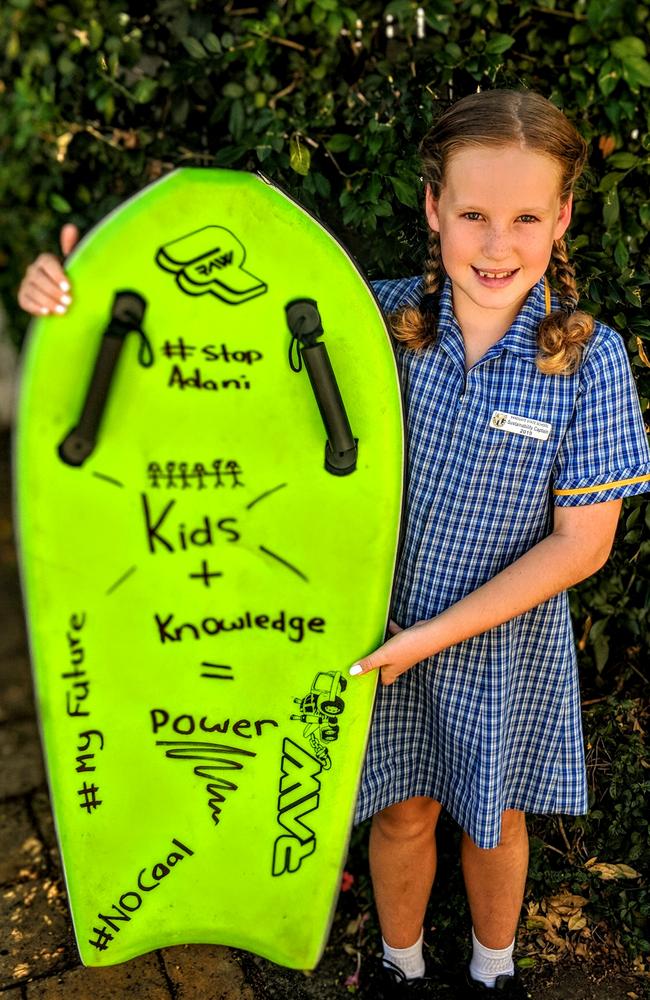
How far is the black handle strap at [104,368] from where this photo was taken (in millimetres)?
1369

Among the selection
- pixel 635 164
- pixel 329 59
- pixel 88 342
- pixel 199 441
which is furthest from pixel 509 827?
pixel 329 59

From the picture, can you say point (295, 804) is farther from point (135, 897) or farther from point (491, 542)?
Result: point (491, 542)

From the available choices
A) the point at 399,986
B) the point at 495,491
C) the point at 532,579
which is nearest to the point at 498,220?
the point at 495,491

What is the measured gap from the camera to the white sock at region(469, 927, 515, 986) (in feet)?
5.81

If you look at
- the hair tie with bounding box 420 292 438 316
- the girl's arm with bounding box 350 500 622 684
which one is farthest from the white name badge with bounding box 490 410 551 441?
the hair tie with bounding box 420 292 438 316

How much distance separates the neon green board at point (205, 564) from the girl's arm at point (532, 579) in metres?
0.13

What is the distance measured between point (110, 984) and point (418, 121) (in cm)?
181

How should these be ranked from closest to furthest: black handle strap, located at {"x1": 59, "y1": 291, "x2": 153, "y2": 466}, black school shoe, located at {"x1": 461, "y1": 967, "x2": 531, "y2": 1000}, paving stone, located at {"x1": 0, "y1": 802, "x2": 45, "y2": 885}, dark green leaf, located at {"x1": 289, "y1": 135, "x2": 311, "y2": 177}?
black handle strap, located at {"x1": 59, "y1": 291, "x2": 153, "y2": 466}, black school shoe, located at {"x1": 461, "y1": 967, "x2": 531, "y2": 1000}, dark green leaf, located at {"x1": 289, "y1": 135, "x2": 311, "y2": 177}, paving stone, located at {"x1": 0, "y1": 802, "x2": 45, "y2": 885}

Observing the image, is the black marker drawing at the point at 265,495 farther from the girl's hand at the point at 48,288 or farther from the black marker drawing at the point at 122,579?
the girl's hand at the point at 48,288

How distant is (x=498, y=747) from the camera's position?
156 cm

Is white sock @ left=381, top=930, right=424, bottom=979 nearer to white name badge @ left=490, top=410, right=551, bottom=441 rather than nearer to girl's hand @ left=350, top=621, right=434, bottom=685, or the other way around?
girl's hand @ left=350, top=621, right=434, bottom=685

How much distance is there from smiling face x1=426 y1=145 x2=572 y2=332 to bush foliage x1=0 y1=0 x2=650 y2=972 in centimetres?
37

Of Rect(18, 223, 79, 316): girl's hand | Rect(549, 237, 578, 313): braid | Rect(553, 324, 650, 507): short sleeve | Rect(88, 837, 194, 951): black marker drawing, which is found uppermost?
Rect(549, 237, 578, 313): braid

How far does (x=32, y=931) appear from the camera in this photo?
2.00m
